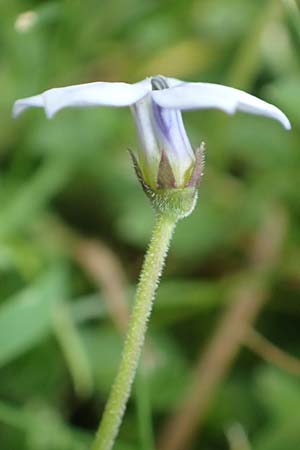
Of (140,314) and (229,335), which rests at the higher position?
(140,314)

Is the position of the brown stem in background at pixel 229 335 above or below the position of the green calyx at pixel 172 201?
below

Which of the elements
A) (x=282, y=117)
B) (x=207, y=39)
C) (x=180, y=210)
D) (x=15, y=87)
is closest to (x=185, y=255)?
(x=15, y=87)

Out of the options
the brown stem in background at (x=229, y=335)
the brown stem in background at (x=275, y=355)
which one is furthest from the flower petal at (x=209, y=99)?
the brown stem in background at (x=229, y=335)

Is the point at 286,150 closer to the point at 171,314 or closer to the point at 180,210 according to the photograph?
the point at 171,314

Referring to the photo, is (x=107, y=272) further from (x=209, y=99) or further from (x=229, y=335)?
(x=209, y=99)

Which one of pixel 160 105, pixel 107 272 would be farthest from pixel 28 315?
pixel 160 105

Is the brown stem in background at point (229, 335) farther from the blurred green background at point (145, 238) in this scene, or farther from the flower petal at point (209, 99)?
the flower petal at point (209, 99)
